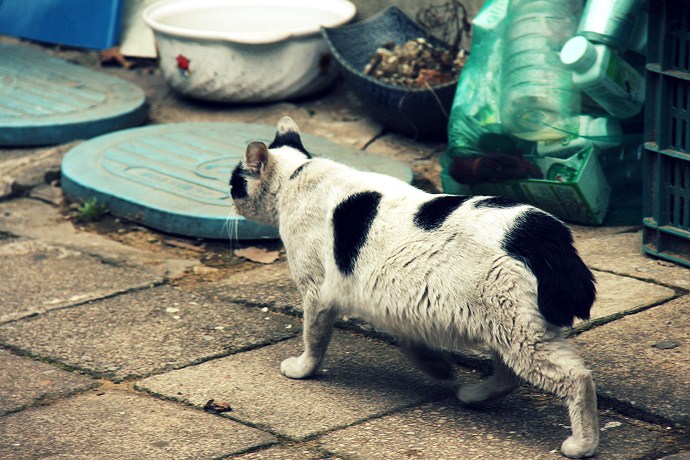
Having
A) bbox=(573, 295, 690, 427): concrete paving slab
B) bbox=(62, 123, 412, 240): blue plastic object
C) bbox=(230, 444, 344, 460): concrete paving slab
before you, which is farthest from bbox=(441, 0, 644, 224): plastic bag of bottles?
bbox=(230, 444, 344, 460): concrete paving slab

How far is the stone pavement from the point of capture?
2.78 m

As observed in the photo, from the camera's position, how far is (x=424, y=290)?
276 cm

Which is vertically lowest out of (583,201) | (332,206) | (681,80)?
(583,201)

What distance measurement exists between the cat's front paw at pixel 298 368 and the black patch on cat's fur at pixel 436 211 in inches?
25.7

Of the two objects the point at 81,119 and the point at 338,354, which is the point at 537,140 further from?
the point at 81,119

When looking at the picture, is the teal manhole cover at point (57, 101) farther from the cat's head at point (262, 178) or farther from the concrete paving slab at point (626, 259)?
the concrete paving slab at point (626, 259)

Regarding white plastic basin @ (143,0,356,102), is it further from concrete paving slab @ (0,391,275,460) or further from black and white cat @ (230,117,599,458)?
concrete paving slab @ (0,391,275,460)

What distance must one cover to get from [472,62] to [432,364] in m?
2.12

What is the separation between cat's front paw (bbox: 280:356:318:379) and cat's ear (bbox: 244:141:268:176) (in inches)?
25.1

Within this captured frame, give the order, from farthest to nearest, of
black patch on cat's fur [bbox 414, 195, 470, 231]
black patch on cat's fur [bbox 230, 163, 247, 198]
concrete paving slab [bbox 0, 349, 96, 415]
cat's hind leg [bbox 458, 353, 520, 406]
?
black patch on cat's fur [bbox 230, 163, 247, 198] < concrete paving slab [bbox 0, 349, 96, 415] < cat's hind leg [bbox 458, 353, 520, 406] < black patch on cat's fur [bbox 414, 195, 470, 231]

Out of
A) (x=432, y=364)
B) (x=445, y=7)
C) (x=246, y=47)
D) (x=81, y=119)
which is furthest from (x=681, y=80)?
(x=81, y=119)

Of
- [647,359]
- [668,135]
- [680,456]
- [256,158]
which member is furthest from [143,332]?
[668,135]

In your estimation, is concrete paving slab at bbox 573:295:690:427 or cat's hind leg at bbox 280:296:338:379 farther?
cat's hind leg at bbox 280:296:338:379

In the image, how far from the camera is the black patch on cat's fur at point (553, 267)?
257 centimetres
